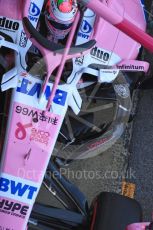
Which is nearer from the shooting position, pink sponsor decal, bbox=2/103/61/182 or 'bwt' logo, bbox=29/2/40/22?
pink sponsor decal, bbox=2/103/61/182

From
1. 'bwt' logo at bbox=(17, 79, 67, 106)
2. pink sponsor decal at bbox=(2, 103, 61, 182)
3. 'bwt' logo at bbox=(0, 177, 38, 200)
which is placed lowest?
'bwt' logo at bbox=(0, 177, 38, 200)

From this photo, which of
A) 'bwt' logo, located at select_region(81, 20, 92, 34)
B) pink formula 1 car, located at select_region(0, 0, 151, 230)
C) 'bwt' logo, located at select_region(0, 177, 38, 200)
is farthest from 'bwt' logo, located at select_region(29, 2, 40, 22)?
'bwt' logo, located at select_region(0, 177, 38, 200)

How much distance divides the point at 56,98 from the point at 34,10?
0.37m

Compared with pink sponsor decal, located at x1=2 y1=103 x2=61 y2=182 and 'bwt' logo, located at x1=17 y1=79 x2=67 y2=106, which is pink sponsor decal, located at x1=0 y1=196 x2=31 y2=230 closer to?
pink sponsor decal, located at x1=2 y1=103 x2=61 y2=182

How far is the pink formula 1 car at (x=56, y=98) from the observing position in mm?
1995

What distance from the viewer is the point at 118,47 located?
2.39 meters

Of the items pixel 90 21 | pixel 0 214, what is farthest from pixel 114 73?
pixel 0 214

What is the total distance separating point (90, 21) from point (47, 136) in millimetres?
498

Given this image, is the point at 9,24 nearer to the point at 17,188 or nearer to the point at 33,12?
the point at 33,12

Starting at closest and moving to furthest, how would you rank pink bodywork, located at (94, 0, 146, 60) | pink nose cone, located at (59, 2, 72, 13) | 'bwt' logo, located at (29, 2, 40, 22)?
pink nose cone, located at (59, 2, 72, 13) < 'bwt' logo, located at (29, 2, 40, 22) < pink bodywork, located at (94, 0, 146, 60)

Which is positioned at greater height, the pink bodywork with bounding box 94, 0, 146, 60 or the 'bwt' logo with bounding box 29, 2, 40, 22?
the 'bwt' logo with bounding box 29, 2, 40, 22

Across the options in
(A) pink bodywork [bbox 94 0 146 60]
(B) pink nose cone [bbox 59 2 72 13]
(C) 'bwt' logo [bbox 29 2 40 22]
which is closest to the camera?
(B) pink nose cone [bbox 59 2 72 13]

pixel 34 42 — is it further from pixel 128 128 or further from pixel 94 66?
pixel 128 128

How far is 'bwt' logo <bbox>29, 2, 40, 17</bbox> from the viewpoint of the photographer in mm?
2165
